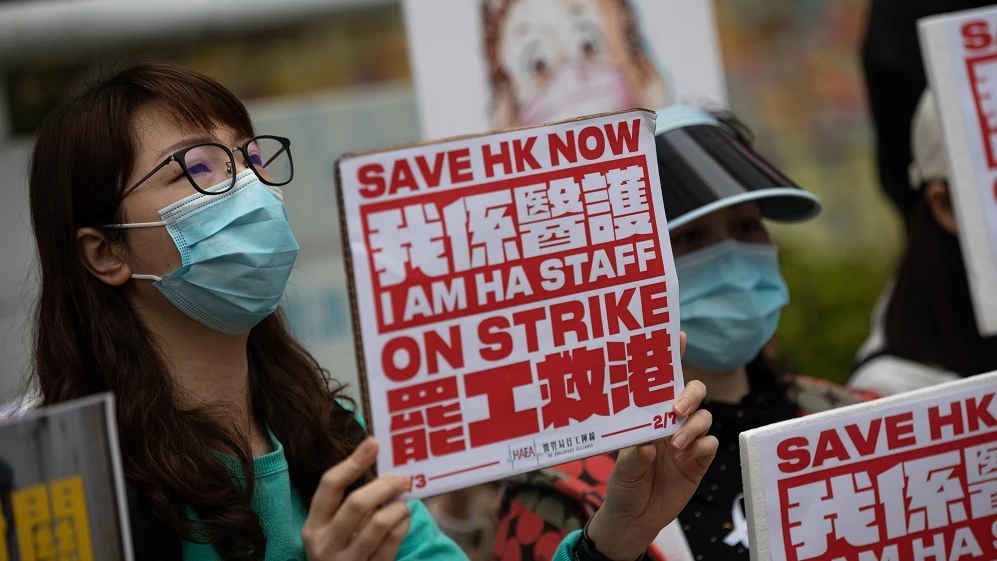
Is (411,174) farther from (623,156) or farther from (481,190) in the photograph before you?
(623,156)

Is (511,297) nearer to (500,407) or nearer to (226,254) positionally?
(500,407)

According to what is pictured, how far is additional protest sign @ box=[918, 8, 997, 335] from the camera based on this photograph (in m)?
2.35

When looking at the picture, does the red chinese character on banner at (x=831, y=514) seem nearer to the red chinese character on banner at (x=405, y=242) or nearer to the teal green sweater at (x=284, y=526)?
the teal green sweater at (x=284, y=526)

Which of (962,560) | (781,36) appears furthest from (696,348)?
(781,36)

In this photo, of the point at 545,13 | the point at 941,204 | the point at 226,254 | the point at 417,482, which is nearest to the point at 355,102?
the point at 545,13

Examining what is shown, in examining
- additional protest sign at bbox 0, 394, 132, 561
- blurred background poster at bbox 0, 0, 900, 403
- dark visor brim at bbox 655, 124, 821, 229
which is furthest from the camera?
blurred background poster at bbox 0, 0, 900, 403

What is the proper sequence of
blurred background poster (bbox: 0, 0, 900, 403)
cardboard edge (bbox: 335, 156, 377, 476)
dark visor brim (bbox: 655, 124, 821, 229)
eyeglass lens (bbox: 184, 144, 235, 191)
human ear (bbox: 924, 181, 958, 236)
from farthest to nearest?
blurred background poster (bbox: 0, 0, 900, 403) → human ear (bbox: 924, 181, 958, 236) → dark visor brim (bbox: 655, 124, 821, 229) → eyeglass lens (bbox: 184, 144, 235, 191) → cardboard edge (bbox: 335, 156, 377, 476)

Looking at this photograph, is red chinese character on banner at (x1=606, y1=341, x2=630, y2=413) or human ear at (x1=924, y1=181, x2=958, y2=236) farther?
human ear at (x1=924, y1=181, x2=958, y2=236)

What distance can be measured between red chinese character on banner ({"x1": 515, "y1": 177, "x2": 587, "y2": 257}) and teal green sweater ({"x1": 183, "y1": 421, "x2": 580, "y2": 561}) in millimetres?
631

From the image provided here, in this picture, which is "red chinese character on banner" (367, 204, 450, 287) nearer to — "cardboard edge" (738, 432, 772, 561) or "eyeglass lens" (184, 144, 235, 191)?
"eyeglass lens" (184, 144, 235, 191)

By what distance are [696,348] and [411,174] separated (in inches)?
39.8

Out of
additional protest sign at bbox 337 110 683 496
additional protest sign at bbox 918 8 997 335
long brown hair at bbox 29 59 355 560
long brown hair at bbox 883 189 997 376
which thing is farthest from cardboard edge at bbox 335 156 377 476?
long brown hair at bbox 883 189 997 376

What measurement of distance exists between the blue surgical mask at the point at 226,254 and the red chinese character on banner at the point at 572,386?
0.56 metres

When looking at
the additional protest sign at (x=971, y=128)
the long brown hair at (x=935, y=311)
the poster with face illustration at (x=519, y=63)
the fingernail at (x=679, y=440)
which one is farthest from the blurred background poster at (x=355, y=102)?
the fingernail at (x=679, y=440)
